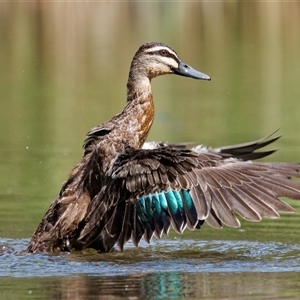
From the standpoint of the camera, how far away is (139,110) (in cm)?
1120

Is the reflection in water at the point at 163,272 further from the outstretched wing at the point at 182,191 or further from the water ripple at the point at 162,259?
the outstretched wing at the point at 182,191

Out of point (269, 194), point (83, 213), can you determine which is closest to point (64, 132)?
point (83, 213)

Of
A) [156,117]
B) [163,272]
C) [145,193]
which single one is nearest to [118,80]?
[156,117]

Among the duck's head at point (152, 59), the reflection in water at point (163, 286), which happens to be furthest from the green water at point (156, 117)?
the duck's head at point (152, 59)

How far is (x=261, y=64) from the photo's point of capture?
28938mm

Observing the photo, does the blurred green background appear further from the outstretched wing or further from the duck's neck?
the outstretched wing

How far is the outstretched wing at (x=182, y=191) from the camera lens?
31.5ft

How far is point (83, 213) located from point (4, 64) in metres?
18.6

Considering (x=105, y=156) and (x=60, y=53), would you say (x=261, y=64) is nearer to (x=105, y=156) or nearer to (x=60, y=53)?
(x=60, y=53)

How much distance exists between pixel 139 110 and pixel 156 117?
798 cm

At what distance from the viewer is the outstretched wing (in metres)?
9.60

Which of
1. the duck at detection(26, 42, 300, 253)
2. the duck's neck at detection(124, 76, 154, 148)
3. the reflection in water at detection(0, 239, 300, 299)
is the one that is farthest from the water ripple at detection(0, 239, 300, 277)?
the duck's neck at detection(124, 76, 154, 148)

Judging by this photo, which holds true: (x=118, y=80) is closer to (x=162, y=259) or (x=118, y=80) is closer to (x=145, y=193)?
(x=162, y=259)

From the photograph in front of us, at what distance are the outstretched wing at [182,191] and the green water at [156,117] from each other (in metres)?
0.39
